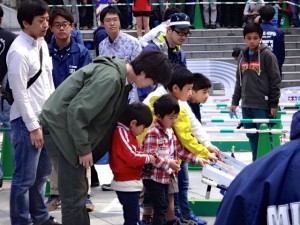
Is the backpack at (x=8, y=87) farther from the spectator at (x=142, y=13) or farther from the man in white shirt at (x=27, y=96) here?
the spectator at (x=142, y=13)

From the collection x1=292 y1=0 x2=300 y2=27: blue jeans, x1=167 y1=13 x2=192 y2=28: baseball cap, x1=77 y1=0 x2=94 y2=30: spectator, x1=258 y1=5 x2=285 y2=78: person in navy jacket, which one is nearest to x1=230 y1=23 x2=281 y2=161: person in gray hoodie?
x1=167 y1=13 x2=192 y2=28: baseball cap

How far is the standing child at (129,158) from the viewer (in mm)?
5969

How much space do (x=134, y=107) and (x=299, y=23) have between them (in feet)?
56.5

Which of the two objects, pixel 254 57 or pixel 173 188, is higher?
pixel 254 57

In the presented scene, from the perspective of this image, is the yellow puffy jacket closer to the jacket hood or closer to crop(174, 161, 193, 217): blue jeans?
crop(174, 161, 193, 217): blue jeans

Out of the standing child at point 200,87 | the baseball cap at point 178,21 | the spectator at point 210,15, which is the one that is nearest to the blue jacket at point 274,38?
the baseball cap at point 178,21

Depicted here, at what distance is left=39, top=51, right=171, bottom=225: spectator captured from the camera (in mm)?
5477

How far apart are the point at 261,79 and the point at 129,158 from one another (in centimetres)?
320

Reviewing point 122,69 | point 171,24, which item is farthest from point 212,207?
point 122,69

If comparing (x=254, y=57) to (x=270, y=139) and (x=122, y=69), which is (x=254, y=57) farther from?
(x=122, y=69)

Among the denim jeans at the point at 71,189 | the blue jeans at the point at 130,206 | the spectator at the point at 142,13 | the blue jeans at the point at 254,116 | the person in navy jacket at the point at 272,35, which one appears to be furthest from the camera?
the spectator at the point at 142,13

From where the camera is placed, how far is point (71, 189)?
227 inches

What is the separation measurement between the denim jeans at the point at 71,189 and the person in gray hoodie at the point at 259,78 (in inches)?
135

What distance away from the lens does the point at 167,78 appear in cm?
573
